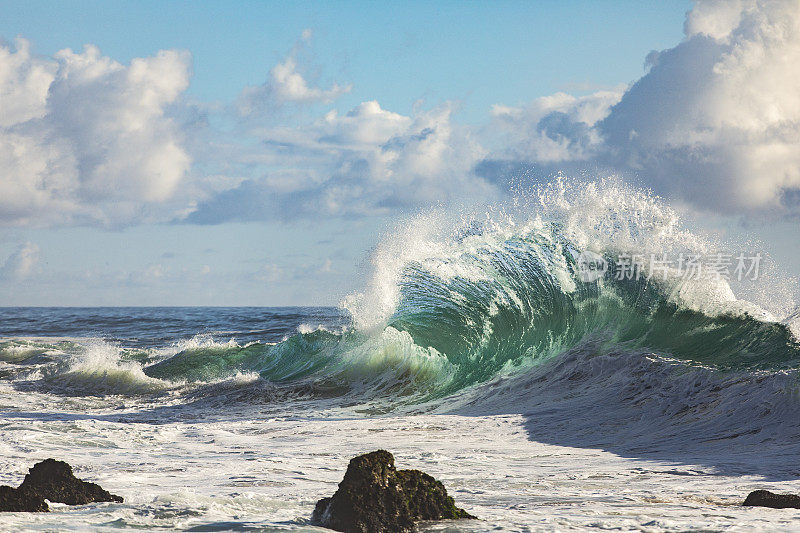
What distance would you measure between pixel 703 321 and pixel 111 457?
8.65 metres

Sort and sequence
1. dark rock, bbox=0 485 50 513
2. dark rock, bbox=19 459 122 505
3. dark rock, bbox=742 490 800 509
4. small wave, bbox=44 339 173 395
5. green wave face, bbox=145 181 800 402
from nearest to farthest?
dark rock, bbox=0 485 50 513 < dark rock, bbox=19 459 122 505 < dark rock, bbox=742 490 800 509 < green wave face, bbox=145 181 800 402 < small wave, bbox=44 339 173 395

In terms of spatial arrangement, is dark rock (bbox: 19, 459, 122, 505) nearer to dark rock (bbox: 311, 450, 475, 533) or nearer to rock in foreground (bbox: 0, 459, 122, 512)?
rock in foreground (bbox: 0, 459, 122, 512)

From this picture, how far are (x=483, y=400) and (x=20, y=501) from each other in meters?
7.54

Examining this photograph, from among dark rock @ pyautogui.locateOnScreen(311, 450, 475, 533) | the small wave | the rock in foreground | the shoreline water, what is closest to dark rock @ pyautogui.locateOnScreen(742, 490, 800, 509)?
the shoreline water

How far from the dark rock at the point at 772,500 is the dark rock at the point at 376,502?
76.6 inches

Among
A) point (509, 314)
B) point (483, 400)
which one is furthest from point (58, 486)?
point (509, 314)

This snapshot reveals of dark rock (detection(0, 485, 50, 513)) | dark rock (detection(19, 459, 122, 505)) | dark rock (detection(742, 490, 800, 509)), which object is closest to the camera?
dark rock (detection(0, 485, 50, 513))

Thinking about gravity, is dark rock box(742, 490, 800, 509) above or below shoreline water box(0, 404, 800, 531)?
above

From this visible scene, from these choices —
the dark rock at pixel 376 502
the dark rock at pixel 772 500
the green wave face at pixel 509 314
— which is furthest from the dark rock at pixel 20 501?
the green wave face at pixel 509 314

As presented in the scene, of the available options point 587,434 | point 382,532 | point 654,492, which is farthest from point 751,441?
point 382,532

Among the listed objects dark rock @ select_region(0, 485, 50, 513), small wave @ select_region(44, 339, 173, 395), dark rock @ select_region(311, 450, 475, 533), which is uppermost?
dark rock @ select_region(311, 450, 475, 533)

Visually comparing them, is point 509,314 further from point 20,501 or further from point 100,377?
point 20,501

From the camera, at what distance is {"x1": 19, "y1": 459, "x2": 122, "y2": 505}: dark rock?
12.1ft

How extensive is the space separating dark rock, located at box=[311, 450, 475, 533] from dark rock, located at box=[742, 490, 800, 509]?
1944 mm
